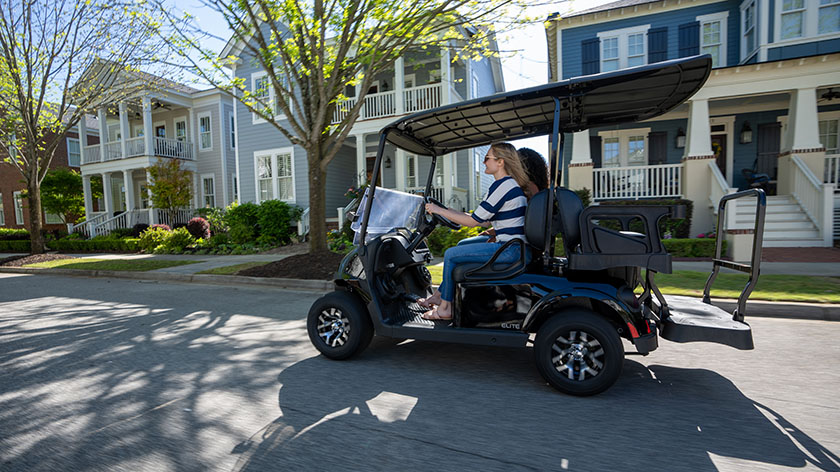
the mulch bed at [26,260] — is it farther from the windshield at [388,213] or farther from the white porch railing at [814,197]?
the white porch railing at [814,197]

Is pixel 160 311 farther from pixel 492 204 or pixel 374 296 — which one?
pixel 492 204

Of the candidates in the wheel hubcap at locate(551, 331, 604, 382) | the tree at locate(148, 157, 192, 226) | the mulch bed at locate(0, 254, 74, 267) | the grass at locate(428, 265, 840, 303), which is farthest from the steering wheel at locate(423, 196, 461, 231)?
the tree at locate(148, 157, 192, 226)

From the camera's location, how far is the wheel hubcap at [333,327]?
12.7 ft

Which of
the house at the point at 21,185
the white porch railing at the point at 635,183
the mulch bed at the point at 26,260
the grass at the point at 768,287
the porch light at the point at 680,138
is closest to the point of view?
the grass at the point at 768,287

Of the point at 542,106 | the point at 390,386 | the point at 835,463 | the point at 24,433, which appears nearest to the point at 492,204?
the point at 542,106

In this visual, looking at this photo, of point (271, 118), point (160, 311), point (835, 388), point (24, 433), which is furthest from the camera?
point (271, 118)

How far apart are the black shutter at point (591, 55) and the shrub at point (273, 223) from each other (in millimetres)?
11943

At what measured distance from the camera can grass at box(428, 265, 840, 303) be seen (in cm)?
547

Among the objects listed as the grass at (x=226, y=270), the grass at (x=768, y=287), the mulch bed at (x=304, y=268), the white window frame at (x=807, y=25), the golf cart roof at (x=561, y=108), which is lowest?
the grass at (x=226, y=270)

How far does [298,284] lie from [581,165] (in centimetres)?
942

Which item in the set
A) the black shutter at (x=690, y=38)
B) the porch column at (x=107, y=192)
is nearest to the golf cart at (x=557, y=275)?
the black shutter at (x=690, y=38)

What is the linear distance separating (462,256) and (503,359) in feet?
3.51

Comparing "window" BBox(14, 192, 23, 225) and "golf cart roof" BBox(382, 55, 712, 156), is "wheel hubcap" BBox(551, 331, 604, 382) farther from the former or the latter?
"window" BBox(14, 192, 23, 225)

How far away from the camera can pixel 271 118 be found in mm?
9594
